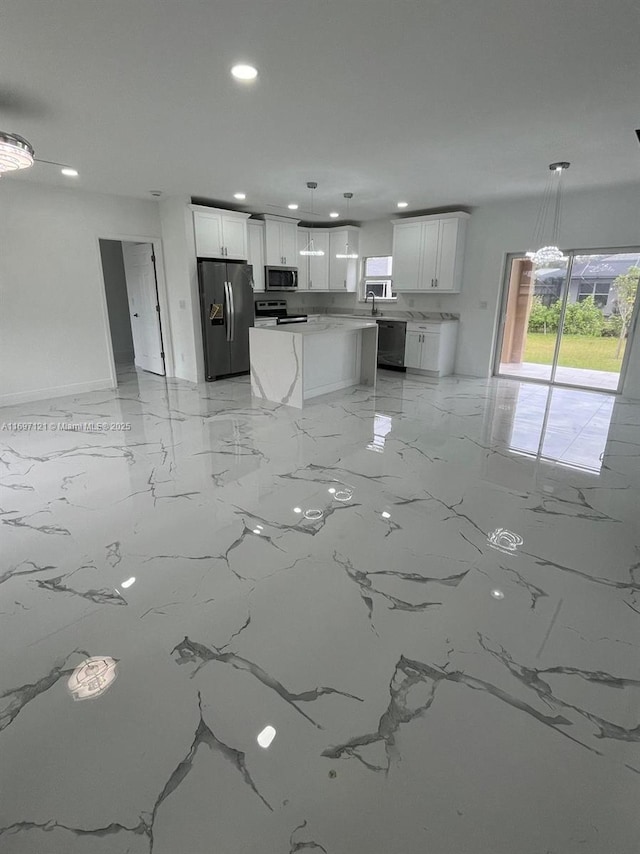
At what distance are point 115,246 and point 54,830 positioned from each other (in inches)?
331

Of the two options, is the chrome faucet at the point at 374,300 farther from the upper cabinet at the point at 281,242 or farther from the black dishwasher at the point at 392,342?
the upper cabinet at the point at 281,242

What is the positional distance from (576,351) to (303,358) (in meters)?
4.12

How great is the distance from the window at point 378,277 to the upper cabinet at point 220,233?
8.06 feet

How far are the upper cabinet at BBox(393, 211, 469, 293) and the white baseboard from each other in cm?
493

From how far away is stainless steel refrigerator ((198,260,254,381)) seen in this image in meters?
6.16

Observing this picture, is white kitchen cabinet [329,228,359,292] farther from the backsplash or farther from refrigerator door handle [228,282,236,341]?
refrigerator door handle [228,282,236,341]

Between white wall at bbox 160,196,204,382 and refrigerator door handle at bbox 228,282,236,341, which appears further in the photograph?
refrigerator door handle at bbox 228,282,236,341

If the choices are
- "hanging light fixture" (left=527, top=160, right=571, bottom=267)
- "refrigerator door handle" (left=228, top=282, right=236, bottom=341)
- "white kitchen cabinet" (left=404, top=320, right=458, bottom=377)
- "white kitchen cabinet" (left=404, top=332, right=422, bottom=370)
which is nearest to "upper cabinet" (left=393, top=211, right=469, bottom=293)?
"white kitchen cabinet" (left=404, top=320, right=458, bottom=377)

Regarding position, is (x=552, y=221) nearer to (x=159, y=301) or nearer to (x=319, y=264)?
(x=319, y=264)

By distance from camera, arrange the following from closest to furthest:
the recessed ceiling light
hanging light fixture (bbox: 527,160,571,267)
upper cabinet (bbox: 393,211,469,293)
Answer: the recessed ceiling light, hanging light fixture (bbox: 527,160,571,267), upper cabinet (bbox: 393,211,469,293)

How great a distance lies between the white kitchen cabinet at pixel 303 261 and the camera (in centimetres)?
775

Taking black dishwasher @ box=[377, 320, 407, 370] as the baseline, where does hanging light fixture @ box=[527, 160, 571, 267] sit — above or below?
above

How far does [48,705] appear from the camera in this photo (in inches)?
58.8

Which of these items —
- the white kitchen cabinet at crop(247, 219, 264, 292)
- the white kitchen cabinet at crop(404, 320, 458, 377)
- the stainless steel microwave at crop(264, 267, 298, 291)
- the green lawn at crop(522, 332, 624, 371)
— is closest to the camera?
the green lawn at crop(522, 332, 624, 371)
